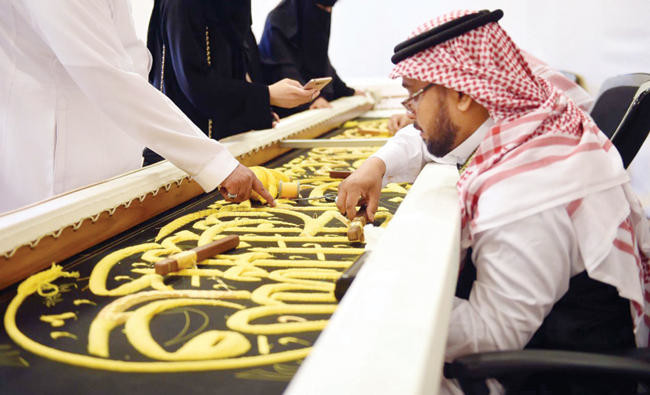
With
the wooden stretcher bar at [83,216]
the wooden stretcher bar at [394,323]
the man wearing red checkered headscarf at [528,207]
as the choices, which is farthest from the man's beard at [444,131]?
the wooden stretcher bar at [83,216]

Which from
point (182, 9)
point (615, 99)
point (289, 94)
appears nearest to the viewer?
point (615, 99)

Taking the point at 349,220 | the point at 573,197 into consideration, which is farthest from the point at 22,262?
the point at 573,197

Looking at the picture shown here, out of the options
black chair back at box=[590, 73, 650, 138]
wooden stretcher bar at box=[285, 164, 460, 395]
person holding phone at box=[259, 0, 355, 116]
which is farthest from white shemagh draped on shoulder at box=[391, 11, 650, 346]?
person holding phone at box=[259, 0, 355, 116]

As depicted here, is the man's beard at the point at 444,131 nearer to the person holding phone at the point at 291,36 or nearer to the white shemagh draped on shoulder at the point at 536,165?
the white shemagh draped on shoulder at the point at 536,165

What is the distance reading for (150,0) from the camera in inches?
204

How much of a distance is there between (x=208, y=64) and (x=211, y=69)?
0.03 m

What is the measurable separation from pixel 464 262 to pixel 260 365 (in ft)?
2.16

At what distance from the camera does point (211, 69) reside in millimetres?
2379

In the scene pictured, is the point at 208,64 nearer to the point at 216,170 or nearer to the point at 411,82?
the point at 216,170

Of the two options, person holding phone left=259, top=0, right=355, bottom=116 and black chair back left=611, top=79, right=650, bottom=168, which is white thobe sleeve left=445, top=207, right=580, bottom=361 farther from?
person holding phone left=259, top=0, right=355, bottom=116

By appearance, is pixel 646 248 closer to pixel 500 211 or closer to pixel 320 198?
pixel 500 211

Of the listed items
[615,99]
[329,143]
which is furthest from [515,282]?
[329,143]

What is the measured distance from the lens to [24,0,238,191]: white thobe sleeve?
1.40 m

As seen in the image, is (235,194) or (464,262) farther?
(235,194)
